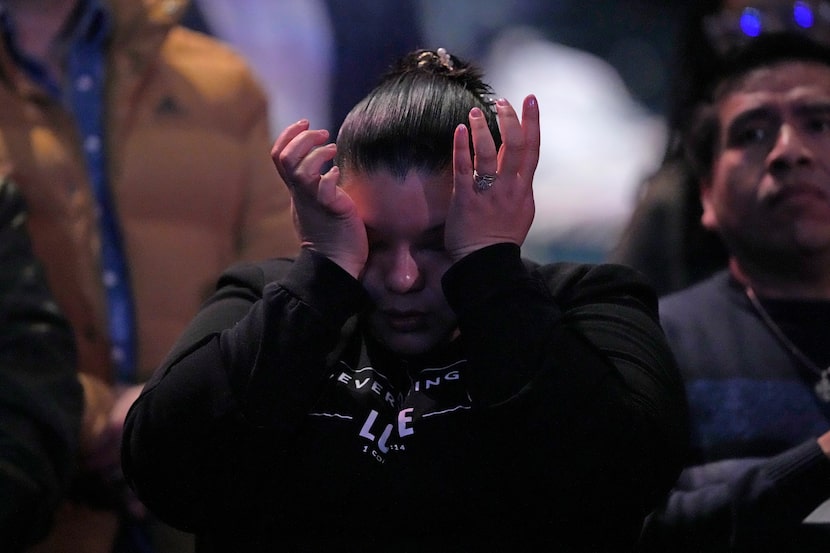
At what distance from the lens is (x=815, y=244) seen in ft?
5.23

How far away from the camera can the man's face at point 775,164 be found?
160 cm

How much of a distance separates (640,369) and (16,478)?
2.79 ft

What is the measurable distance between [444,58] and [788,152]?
604 millimetres

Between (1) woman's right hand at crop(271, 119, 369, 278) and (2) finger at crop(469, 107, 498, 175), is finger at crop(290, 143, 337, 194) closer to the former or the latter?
(1) woman's right hand at crop(271, 119, 369, 278)

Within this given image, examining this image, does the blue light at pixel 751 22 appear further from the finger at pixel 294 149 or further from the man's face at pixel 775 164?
the finger at pixel 294 149

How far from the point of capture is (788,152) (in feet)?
5.24

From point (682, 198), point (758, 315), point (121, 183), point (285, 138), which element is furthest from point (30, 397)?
point (682, 198)

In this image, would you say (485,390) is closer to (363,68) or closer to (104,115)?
(104,115)

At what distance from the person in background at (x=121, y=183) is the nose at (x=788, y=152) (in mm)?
814

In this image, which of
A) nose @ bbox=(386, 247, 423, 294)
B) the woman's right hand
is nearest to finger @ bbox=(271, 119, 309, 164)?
the woman's right hand

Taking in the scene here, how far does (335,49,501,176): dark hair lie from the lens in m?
1.15

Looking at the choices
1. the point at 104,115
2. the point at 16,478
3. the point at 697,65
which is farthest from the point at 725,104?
the point at 16,478

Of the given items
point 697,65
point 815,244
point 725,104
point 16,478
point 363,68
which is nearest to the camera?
point 16,478

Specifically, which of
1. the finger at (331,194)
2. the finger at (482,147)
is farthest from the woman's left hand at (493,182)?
the finger at (331,194)
